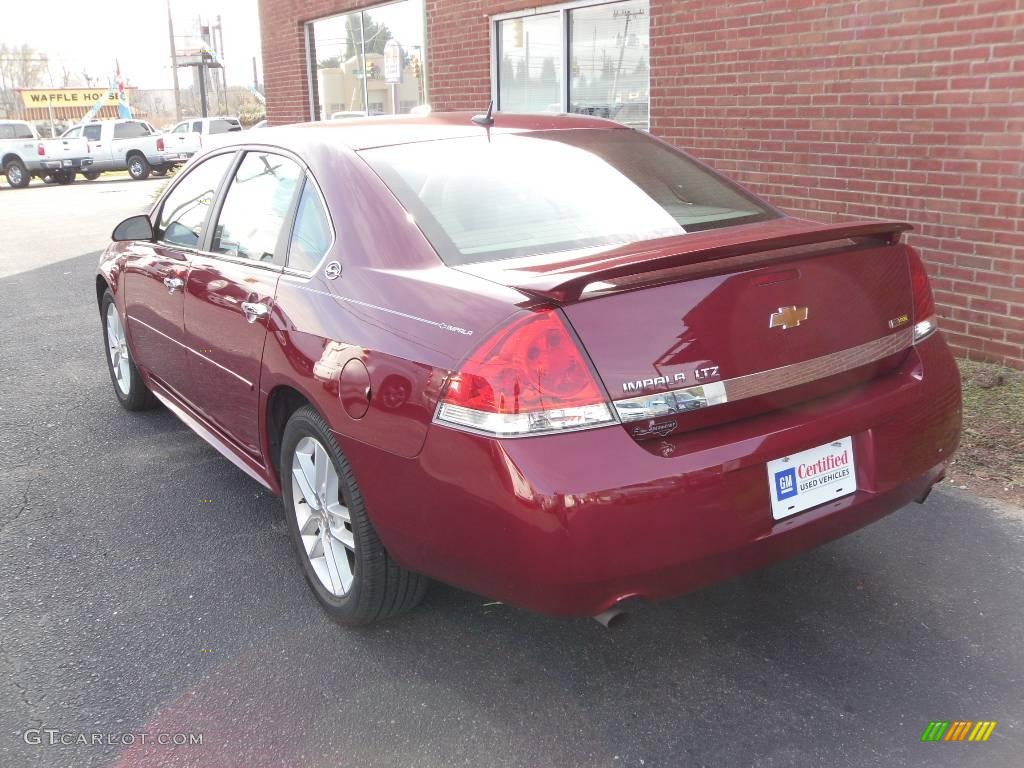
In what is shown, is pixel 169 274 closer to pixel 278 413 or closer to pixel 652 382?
pixel 278 413

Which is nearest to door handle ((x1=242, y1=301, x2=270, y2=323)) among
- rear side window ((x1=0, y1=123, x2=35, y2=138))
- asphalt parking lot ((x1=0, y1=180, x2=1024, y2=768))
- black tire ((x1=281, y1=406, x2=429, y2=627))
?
black tire ((x1=281, y1=406, x2=429, y2=627))

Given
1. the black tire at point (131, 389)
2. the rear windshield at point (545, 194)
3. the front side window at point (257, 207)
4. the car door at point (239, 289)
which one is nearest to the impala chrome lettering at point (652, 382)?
the rear windshield at point (545, 194)

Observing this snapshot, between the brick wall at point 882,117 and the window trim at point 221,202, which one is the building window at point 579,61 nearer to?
the brick wall at point 882,117

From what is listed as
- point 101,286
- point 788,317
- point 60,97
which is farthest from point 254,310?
point 60,97

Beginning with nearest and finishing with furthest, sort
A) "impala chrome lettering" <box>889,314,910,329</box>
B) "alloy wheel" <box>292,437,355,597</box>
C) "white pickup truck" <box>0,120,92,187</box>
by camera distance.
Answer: "impala chrome lettering" <box>889,314,910,329</box> < "alloy wheel" <box>292,437,355,597</box> < "white pickup truck" <box>0,120,92,187</box>

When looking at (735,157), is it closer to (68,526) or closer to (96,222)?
(68,526)

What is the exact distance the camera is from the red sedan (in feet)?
7.91

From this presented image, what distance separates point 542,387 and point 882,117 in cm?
464

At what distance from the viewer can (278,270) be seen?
3436 mm

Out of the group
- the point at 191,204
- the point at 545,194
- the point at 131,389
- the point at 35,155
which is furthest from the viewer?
the point at 35,155

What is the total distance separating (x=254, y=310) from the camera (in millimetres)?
3457

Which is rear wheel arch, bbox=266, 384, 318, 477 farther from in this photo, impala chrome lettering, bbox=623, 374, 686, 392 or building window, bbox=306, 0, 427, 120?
building window, bbox=306, 0, 427, 120

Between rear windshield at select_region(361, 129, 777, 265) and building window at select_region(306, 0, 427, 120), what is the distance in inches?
310

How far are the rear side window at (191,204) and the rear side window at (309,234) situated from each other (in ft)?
2.99
